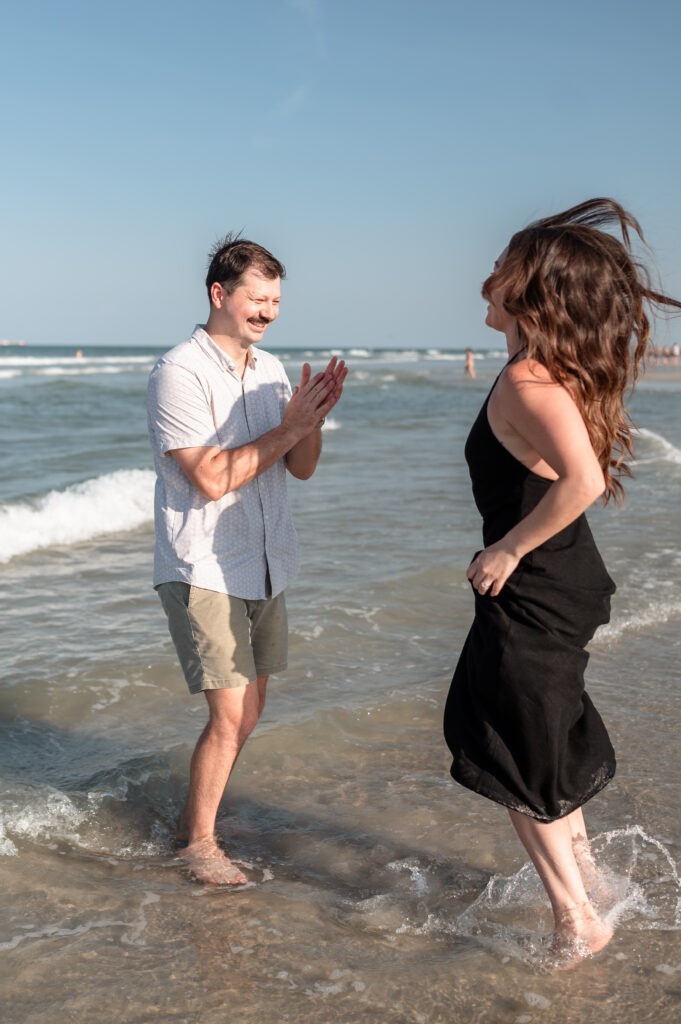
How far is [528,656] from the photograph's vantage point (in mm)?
2486

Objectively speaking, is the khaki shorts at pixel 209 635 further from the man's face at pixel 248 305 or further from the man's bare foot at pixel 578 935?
the man's bare foot at pixel 578 935

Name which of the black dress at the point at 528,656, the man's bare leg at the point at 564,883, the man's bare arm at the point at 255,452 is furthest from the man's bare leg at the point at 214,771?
the man's bare leg at the point at 564,883

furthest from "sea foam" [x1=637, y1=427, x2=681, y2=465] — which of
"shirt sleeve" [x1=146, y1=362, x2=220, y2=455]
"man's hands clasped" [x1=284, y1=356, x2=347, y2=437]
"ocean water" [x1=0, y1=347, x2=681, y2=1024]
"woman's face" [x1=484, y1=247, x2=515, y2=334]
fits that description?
"woman's face" [x1=484, y1=247, x2=515, y2=334]

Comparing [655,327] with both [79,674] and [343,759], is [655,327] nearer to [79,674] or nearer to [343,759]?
[343,759]

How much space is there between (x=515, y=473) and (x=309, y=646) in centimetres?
352

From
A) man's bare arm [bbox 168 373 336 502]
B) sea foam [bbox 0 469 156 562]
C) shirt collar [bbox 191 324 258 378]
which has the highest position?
shirt collar [bbox 191 324 258 378]

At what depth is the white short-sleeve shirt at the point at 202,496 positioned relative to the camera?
308 centimetres

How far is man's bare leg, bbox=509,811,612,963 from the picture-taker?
8.41 ft

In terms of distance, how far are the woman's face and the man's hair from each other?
37.1 inches

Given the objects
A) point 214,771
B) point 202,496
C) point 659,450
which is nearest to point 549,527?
point 202,496

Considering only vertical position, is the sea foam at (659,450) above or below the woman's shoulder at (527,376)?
below

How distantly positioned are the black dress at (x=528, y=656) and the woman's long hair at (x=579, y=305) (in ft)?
0.81

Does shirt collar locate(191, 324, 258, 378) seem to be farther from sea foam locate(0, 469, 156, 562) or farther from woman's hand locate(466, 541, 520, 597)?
sea foam locate(0, 469, 156, 562)

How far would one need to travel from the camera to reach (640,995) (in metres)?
2.59
